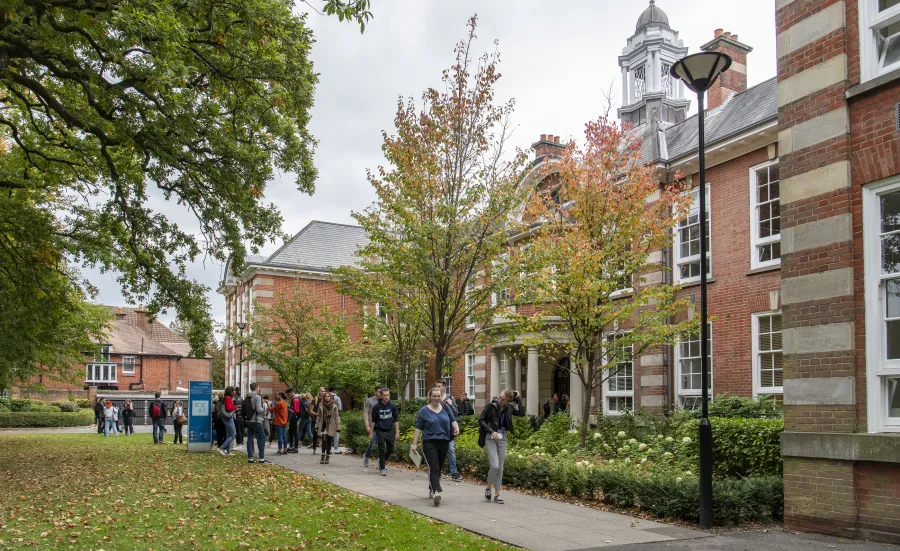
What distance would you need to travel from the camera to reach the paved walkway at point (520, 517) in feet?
29.6

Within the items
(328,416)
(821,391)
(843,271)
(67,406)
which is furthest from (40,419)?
(843,271)

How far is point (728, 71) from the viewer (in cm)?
2344

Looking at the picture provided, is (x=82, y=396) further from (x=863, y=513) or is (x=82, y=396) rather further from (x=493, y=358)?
(x=863, y=513)

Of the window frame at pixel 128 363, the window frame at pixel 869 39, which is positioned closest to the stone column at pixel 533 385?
the window frame at pixel 869 39

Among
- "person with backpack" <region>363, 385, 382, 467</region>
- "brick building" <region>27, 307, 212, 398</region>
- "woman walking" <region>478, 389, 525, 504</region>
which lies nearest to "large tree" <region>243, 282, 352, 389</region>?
"person with backpack" <region>363, 385, 382, 467</region>

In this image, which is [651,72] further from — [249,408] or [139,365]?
[139,365]

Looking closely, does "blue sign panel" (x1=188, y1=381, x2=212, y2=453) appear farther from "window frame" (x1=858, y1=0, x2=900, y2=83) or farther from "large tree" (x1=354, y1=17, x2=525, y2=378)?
"window frame" (x1=858, y1=0, x2=900, y2=83)

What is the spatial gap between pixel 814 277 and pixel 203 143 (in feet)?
32.8

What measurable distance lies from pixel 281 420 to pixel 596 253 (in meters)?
8.81

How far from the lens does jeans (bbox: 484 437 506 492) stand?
11.7m

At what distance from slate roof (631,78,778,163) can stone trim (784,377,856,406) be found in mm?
9480

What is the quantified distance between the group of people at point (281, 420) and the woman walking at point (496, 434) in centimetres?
669

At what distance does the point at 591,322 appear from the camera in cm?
1652

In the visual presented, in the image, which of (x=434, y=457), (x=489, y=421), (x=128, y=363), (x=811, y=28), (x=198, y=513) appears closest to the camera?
(x=811, y=28)
